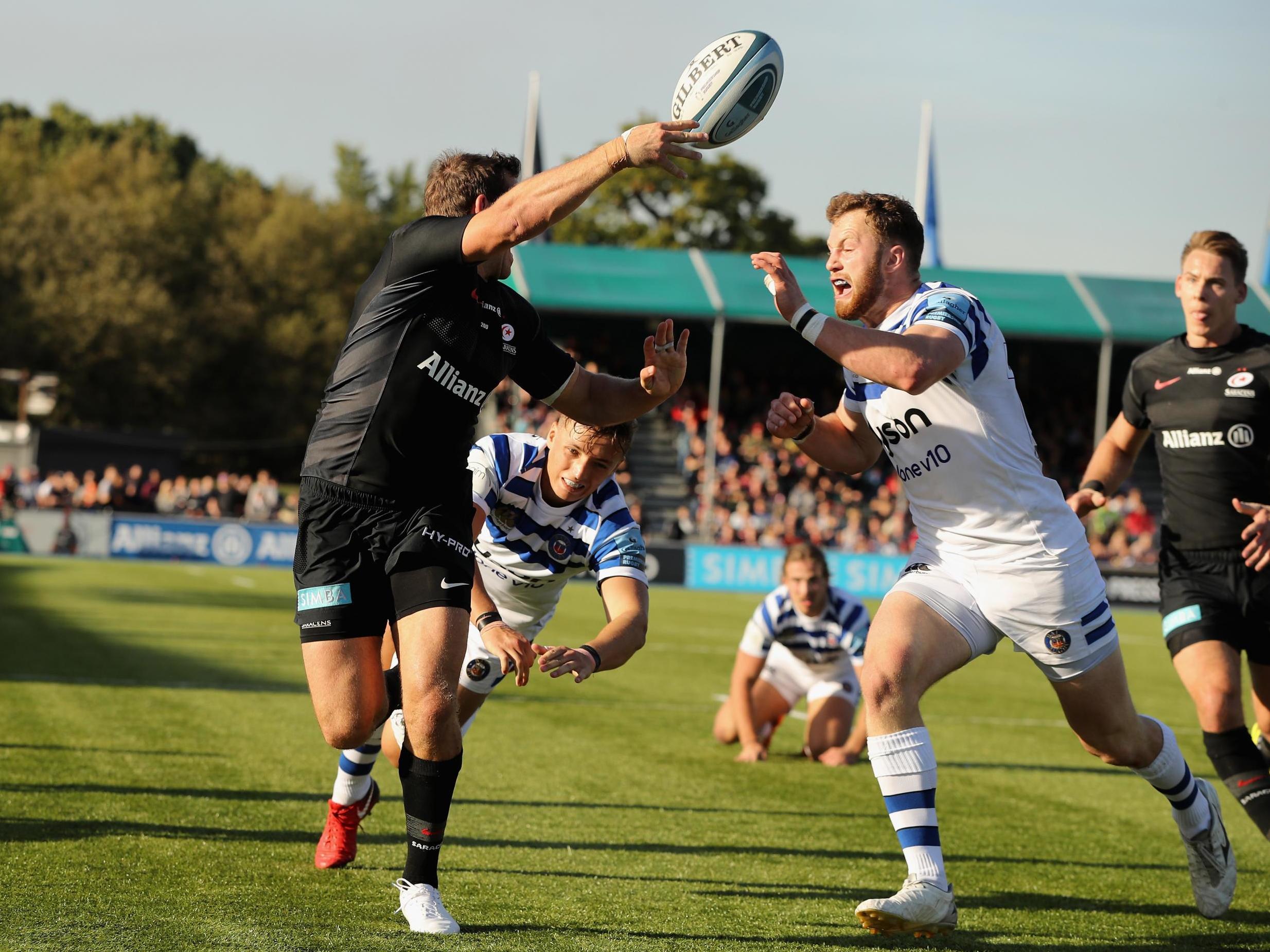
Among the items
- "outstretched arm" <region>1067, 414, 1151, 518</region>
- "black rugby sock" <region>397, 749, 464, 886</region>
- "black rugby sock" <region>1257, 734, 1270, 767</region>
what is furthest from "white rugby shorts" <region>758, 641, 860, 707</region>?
"black rugby sock" <region>397, 749, 464, 886</region>

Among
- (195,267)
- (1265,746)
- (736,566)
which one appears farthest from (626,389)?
(195,267)

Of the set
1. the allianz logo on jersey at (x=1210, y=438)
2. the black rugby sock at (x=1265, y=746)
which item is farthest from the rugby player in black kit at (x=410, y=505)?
the black rugby sock at (x=1265, y=746)

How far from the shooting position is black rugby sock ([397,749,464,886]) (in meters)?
4.88

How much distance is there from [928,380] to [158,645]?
12.4 metres

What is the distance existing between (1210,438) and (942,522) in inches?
79.4

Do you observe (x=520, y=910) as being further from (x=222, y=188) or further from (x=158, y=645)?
(x=222, y=188)

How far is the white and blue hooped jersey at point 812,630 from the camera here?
990 cm

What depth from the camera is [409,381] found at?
16.1ft

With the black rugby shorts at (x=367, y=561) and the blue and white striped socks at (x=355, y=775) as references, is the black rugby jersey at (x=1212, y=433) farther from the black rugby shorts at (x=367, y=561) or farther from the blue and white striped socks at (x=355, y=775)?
the blue and white striped socks at (x=355, y=775)

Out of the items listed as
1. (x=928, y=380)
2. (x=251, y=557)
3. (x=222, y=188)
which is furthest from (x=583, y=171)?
(x=222, y=188)

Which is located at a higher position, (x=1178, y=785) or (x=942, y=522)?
(x=942, y=522)

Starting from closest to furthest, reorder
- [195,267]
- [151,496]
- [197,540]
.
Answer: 1. [197,540]
2. [151,496]
3. [195,267]

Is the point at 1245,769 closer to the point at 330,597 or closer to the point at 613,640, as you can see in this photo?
the point at 613,640

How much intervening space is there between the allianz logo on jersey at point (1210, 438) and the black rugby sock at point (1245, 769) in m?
1.29
